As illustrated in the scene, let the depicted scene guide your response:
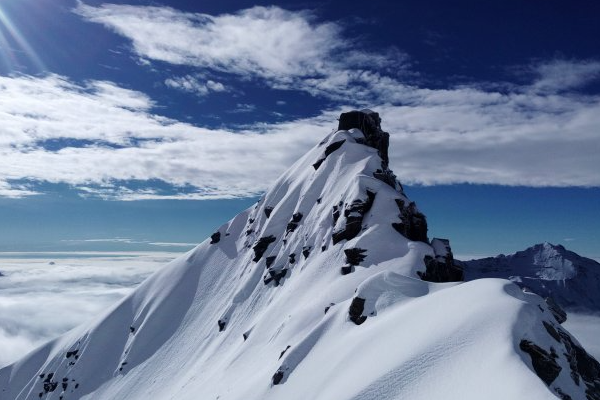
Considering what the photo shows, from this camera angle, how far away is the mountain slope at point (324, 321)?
21.4 meters

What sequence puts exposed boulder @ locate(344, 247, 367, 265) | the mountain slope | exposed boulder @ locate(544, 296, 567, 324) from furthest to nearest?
exposed boulder @ locate(344, 247, 367, 265) < exposed boulder @ locate(544, 296, 567, 324) < the mountain slope

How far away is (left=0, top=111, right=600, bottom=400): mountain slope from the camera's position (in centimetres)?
2136

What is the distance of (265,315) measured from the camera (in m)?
58.4

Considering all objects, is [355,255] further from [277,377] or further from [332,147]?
[332,147]

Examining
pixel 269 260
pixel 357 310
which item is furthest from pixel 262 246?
pixel 357 310

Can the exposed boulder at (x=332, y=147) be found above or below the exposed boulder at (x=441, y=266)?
above

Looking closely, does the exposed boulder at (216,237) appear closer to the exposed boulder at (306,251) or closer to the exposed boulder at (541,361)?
the exposed boulder at (306,251)

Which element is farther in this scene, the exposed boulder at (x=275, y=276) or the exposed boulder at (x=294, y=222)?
the exposed boulder at (x=294, y=222)

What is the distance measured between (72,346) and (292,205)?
6710 cm

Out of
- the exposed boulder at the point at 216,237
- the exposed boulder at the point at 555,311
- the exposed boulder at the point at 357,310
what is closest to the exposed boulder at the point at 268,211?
the exposed boulder at the point at 216,237

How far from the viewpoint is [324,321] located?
3594 centimetres

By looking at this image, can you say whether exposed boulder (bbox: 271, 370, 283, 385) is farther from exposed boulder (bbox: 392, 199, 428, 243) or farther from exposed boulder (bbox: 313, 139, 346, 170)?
exposed boulder (bbox: 313, 139, 346, 170)

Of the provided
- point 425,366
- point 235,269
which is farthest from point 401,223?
point 235,269

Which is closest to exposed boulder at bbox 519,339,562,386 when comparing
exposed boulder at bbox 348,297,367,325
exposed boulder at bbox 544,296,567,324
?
exposed boulder at bbox 348,297,367,325
